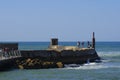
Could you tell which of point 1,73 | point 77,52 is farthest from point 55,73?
point 77,52

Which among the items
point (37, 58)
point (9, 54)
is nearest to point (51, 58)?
point (37, 58)

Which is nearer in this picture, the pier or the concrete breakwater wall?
the pier

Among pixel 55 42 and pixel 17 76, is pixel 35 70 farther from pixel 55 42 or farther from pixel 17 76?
pixel 55 42

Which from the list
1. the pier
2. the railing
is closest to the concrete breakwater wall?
the pier

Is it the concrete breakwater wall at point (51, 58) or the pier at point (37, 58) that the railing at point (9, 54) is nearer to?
the pier at point (37, 58)

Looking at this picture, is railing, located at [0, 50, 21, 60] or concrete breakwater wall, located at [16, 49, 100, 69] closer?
concrete breakwater wall, located at [16, 49, 100, 69]

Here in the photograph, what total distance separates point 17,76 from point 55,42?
22.3m

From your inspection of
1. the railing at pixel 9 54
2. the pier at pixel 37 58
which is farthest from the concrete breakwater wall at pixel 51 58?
the railing at pixel 9 54

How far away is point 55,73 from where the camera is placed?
1416 inches

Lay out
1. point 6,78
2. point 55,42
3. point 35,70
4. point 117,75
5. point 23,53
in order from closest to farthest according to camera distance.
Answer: point 6,78 → point 117,75 → point 35,70 → point 23,53 → point 55,42

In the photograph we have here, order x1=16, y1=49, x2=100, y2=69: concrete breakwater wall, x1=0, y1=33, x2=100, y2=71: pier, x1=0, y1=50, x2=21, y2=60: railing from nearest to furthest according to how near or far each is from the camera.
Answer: x1=0, y1=33, x2=100, y2=71: pier < x1=16, y1=49, x2=100, y2=69: concrete breakwater wall < x1=0, y1=50, x2=21, y2=60: railing

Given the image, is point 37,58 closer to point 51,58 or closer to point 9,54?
point 51,58

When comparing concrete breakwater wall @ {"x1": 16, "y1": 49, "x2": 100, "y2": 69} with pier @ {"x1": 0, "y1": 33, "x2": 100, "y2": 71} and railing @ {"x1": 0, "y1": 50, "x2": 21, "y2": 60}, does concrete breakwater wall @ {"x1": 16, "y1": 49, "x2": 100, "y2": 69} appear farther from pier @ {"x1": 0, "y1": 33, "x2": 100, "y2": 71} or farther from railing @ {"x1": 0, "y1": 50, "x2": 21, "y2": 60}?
railing @ {"x1": 0, "y1": 50, "x2": 21, "y2": 60}

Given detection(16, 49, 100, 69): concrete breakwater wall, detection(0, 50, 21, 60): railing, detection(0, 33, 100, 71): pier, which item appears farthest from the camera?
detection(0, 50, 21, 60): railing
